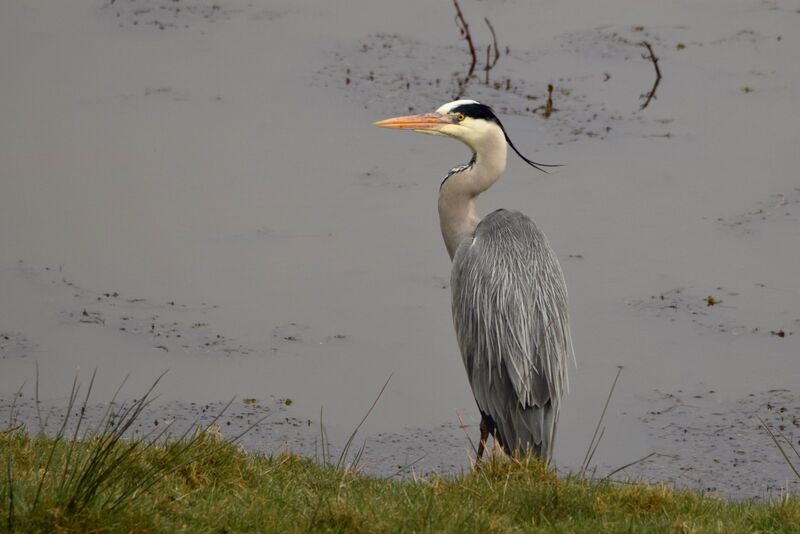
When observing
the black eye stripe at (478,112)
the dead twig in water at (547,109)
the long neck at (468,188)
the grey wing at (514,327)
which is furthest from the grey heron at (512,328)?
the dead twig in water at (547,109)

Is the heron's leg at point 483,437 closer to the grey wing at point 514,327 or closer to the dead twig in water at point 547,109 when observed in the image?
the grey wing at point 514,327

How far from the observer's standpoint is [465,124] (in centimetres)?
795

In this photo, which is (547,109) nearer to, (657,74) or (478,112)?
(657,74)

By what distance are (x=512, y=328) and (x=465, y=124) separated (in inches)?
69.9

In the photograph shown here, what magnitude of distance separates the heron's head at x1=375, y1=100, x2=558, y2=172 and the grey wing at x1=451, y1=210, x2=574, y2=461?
72 cm

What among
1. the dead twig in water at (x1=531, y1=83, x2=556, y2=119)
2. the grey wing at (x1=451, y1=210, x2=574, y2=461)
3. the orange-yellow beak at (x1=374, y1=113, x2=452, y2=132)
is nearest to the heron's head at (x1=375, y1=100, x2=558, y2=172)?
the orange-yellow beak at (x1=374, y1=113, x2=452, y2=132)

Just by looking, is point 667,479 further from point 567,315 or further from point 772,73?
point 772,73

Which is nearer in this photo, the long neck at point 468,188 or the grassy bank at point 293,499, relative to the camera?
the grassy bank at point 293,499

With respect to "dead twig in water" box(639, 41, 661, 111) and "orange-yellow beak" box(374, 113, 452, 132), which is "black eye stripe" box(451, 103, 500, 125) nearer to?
"orange-yellow beak" box(374, 113, 452, 132)

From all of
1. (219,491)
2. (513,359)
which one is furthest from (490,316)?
(219,491)

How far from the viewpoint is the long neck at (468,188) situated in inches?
311

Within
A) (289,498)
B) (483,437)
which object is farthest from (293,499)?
(483,437)

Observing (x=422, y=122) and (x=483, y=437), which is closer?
(x=483, y=437)

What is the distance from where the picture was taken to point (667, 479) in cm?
716
